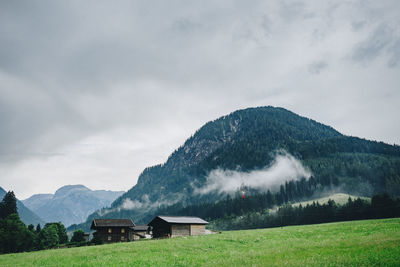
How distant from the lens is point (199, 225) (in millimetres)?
74562

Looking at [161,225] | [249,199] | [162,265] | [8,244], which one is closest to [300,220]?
[249,199]

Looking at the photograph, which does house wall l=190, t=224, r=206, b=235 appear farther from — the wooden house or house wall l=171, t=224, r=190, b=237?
the wooden house

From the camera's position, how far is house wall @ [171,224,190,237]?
227 feet

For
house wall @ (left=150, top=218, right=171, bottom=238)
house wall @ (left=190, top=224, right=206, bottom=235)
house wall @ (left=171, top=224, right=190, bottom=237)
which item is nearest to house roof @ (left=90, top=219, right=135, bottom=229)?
house wall @ (left=150, top=218, right=171, bottom=238)

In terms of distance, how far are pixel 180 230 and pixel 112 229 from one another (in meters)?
24.8

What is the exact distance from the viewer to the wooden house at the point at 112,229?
259 ft

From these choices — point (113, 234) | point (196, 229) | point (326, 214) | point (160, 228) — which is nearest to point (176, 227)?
point (196, 229)

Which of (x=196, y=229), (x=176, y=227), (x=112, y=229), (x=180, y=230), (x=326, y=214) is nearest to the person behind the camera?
(x=176, y=227)

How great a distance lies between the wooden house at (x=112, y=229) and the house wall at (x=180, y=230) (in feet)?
68.5

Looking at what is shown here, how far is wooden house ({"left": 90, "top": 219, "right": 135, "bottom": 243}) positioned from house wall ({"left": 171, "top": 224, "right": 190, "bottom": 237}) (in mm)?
20880

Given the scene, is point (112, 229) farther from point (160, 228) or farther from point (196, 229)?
point (196, 229)

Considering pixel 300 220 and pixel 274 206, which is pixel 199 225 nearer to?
pixel 300 220

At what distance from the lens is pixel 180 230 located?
7050 centimetres

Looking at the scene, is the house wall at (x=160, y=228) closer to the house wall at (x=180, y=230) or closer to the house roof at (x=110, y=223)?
the house wall at (x=180, y=230)
